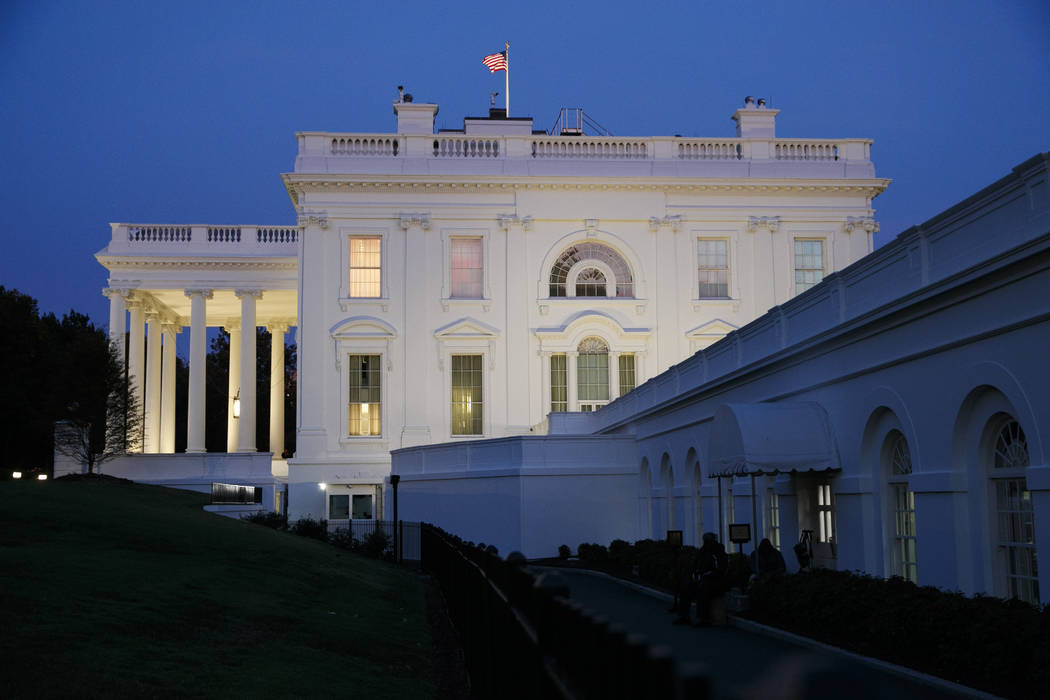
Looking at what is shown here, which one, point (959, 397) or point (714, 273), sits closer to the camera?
point (959, 397)

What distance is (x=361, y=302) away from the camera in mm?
49656

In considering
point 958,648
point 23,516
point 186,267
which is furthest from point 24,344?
point 958,648

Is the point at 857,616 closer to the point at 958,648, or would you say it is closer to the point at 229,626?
the point at 958,648

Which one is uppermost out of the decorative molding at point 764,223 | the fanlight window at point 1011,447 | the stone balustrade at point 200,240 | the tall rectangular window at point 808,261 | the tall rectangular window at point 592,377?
the stone balustrade at point 200,240

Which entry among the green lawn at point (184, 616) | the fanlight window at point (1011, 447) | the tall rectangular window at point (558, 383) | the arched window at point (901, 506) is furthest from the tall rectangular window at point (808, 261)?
the fanlight window at point (1011, 447)

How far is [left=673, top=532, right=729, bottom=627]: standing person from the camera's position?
19.6 m

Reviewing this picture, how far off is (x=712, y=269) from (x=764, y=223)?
3.19 m

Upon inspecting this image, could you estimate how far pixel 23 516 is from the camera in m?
22.5

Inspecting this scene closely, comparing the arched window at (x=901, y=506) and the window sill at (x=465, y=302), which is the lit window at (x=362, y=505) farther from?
the arched window at (x=901, y=506)

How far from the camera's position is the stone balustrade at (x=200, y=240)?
56.8m

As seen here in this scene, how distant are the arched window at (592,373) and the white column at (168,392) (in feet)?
74.6

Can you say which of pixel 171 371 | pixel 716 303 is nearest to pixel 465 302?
pixel 716 303

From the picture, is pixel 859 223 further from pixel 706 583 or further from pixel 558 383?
pixel 706 583

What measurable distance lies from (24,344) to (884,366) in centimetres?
5964
